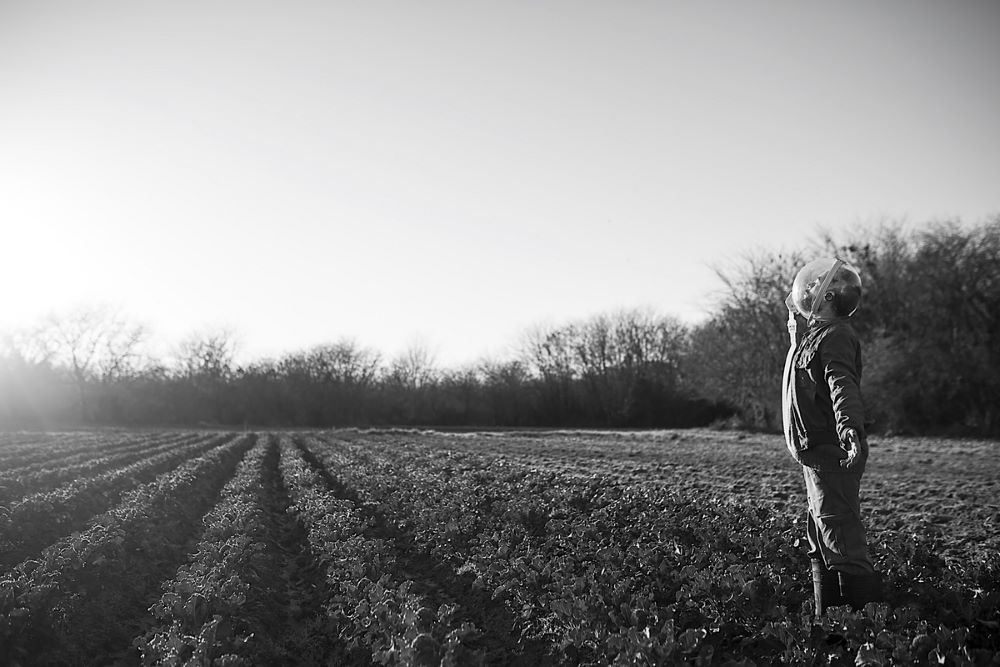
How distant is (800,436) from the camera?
418cm

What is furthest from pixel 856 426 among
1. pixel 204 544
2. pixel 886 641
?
pixel 204 544

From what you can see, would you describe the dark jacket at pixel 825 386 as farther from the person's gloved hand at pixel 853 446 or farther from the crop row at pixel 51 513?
the crop row at pixel 51 513

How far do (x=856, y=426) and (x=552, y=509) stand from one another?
20.2 ft

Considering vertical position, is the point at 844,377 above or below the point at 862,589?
above

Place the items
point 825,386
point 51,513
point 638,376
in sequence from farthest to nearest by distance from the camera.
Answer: point 638,376 < point 51,513 < point 825,386

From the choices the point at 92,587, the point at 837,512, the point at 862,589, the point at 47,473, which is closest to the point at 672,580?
the point at 862,589

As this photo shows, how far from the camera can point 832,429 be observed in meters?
4.04

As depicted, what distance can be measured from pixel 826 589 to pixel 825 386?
57.1 inches

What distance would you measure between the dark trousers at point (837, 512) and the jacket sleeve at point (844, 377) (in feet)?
1.08

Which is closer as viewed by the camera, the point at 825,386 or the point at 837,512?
the point at 837,512

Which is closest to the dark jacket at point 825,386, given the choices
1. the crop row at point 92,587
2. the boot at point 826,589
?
the boot at point 826,589

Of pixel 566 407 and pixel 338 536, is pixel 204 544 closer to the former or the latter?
pixel 338 536

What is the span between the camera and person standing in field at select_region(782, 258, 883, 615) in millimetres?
3852

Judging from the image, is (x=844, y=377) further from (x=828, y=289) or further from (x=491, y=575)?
(x=491, y=575)
